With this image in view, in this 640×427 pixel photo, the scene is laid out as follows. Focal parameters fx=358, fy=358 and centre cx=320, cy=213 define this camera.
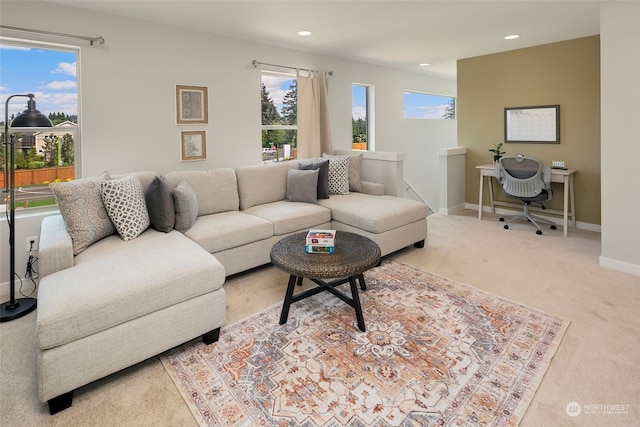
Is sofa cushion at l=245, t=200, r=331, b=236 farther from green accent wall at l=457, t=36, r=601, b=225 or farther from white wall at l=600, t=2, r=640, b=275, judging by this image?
green accent wall at l=457, t=36, r=601, b=225

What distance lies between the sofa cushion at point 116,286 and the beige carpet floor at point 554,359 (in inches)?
13.4

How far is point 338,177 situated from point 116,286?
9.10ft

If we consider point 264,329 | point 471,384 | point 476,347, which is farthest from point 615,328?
point 264,329

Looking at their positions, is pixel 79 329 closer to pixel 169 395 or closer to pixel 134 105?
pixel 169 395

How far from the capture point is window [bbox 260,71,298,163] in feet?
14.8

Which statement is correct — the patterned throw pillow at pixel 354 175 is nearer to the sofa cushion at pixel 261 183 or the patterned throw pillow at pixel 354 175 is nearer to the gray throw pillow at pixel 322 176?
the gray throw pillow at pixel 322 176

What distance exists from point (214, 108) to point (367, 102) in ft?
9.12

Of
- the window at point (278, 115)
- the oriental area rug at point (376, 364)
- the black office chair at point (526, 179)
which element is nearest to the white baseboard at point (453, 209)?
the black office chair at point (526, 179)

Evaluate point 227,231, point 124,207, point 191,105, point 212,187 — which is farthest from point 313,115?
point 124,207

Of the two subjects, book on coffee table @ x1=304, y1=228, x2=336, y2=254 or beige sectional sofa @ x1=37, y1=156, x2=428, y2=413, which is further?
book on coffee table @ x1=304, y1=228, x2=336, y2=254

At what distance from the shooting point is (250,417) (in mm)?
1583

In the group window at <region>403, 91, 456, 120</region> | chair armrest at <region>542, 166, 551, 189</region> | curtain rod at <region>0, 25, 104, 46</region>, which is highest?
window at <region>403, 91, 456, 120</region>

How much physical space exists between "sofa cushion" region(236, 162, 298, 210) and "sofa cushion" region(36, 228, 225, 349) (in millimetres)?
1349

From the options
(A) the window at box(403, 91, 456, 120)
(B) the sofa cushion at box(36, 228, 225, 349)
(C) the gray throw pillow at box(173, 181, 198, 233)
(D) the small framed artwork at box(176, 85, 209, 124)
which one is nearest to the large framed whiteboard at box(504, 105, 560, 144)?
(A) the window at box(403, 91, 456, 120)
